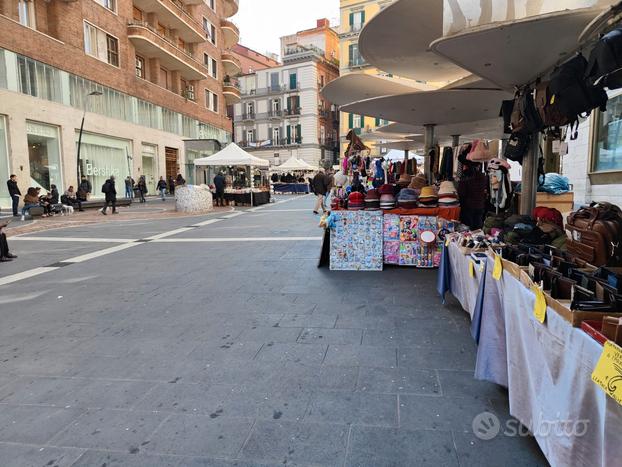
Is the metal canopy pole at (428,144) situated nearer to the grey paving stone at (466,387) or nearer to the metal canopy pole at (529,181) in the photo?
the metal canopy pole at (529,181)

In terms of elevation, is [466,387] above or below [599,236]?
below

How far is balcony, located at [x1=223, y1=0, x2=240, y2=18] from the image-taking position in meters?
37.8

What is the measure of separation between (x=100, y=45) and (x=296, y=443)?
25.4 metres

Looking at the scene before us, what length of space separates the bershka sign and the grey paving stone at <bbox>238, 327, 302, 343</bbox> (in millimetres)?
21188

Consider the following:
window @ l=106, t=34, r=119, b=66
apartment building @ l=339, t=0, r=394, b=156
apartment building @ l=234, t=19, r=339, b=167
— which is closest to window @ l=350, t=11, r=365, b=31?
apartment building @ l=339, t=0, r=394, b=156

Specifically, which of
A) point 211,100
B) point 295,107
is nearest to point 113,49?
point 211,100

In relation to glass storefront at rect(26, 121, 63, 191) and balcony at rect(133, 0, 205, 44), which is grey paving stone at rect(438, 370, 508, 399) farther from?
balcony at rect(133, 0, 205, 44)

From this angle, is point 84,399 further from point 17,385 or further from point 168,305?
point 168,305

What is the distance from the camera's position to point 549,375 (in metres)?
1.96

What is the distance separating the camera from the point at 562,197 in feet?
21.0

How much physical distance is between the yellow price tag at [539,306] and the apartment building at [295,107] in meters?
45.5

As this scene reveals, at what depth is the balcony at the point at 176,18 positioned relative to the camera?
26.8 meters

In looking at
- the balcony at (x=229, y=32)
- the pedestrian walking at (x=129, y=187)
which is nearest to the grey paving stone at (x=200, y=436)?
the pedestrian walking at (x=129, y=187)

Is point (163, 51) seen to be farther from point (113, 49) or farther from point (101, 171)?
point (101, 171)
